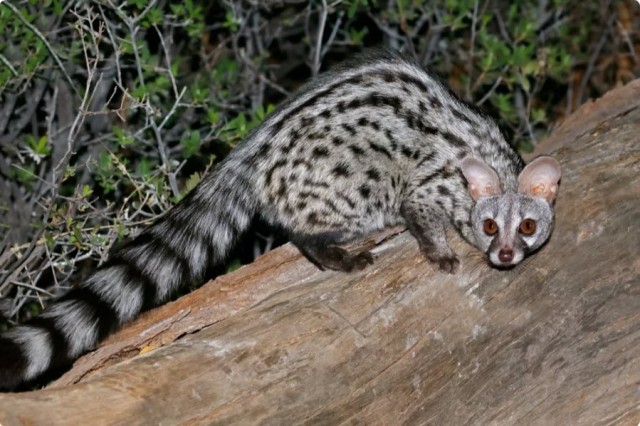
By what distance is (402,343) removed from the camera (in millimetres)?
4898

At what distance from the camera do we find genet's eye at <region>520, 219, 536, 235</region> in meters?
5.37

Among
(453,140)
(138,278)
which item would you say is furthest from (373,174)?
(138,278)

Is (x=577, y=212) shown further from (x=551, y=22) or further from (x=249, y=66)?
(x=551, y=22)

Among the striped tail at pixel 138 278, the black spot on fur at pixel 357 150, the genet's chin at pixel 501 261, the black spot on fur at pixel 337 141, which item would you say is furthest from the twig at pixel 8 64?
the genet's chin at pixel 501 261

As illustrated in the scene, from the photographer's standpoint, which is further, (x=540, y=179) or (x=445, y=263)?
(x=540, y=179)

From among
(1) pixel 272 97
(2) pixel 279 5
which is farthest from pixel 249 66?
(1) pixel 272 97

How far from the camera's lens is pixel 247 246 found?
318 inches

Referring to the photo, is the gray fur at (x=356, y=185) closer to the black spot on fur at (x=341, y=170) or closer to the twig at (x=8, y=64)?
the black spot on fur at (x=341, y=170)

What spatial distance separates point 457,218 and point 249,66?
3016 mm

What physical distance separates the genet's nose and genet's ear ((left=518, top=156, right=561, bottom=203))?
1.61ft

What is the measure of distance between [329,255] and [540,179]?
4.06 feet

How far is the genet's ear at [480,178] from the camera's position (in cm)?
550

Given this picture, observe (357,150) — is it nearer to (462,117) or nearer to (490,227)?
(462,117)

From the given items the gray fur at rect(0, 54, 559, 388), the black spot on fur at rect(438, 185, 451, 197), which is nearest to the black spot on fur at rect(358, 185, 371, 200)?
the gray fur at rect(0, 54, 559, 388)
